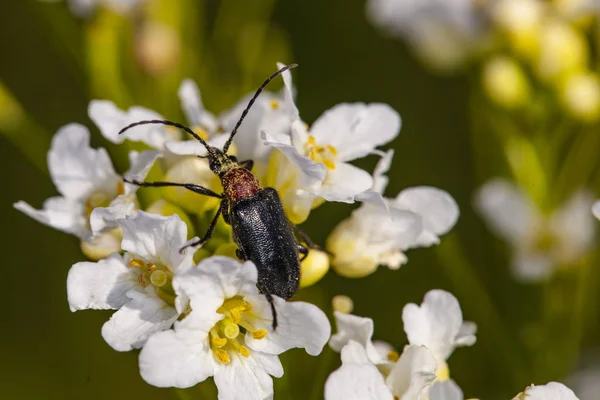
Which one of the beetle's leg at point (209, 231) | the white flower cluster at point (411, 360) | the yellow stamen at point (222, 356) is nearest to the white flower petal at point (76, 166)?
the beetle's leg at point (209, 231)

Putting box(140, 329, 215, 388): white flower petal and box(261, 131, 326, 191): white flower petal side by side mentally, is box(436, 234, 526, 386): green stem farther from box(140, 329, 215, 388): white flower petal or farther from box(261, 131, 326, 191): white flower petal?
box(140, 329, 215, 388): white flower petal

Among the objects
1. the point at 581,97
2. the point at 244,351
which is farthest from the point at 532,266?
the point at 244,351

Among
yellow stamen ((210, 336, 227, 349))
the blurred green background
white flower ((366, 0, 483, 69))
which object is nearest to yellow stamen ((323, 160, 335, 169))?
yellow stamen ((210, 336, 227, 349))

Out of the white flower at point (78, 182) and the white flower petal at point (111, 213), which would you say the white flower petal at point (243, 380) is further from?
the white flower at point (78, 182)

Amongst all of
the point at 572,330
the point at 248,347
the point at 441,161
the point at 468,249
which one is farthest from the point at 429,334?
the point at 441,161

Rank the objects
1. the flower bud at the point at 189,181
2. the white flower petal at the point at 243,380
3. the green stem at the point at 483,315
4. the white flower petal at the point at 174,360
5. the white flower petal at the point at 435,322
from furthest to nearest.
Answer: the green stem at the point at 483,315
the flower bud at the point at 189,181
the white flower petal at the point at 435,322
the white flower petal at the point at 243,380
the white flower petal at the point at 174,360

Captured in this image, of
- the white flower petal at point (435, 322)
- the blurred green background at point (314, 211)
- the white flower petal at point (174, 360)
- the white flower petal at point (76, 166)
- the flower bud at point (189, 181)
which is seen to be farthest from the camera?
the blurred green background at point (314, 211)
